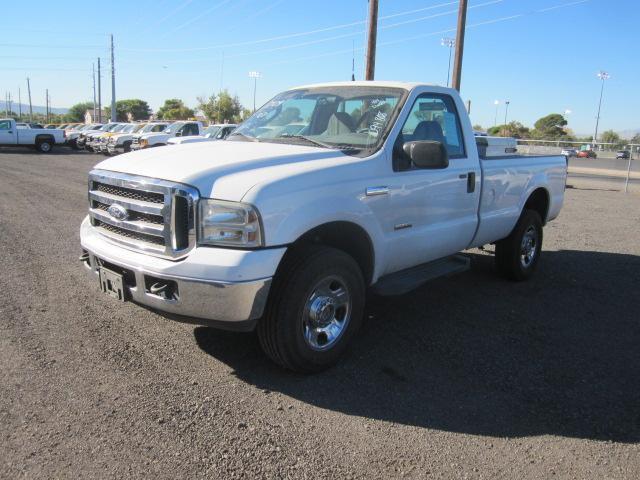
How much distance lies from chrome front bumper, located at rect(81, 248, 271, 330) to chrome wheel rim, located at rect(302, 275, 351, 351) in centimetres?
43

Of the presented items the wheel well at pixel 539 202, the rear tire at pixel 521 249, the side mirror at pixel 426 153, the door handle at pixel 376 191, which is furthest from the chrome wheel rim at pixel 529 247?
the door handle at pixel 376 191

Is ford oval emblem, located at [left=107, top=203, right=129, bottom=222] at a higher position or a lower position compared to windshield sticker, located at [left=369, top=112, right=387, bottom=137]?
lower

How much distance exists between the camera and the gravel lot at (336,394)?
284 centimetres

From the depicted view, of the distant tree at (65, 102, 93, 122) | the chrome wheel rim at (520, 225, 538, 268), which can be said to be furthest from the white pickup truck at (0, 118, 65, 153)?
the distant tree at (65, 102, 93, 122)

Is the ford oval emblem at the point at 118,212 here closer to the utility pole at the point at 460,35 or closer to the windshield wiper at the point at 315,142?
the windshield wiper at the point at 315,142

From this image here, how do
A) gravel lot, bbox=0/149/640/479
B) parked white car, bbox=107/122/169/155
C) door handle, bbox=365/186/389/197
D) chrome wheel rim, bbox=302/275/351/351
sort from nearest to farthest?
gravel lot, bbox=0/149/640/479 → chrome wheel rim, bbox=302/275/351/351 → door handle, bbox=365/186/389/197 → parked white car, bbox=107/122/169/155

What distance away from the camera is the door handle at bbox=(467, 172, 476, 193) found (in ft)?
16.7

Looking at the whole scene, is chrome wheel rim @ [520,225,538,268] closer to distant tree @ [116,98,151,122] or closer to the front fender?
the front fender

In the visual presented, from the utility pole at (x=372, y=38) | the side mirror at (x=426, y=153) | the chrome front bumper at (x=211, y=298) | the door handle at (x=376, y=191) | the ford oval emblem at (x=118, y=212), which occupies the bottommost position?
the chrome front bumper at (x=211, y=298)

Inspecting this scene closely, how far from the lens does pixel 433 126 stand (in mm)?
4863

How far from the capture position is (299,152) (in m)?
3.97

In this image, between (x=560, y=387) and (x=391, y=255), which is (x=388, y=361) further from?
(x=560, y=387)

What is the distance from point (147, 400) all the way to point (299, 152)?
1.97 metres

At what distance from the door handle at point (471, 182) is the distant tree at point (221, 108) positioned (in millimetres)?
82002
